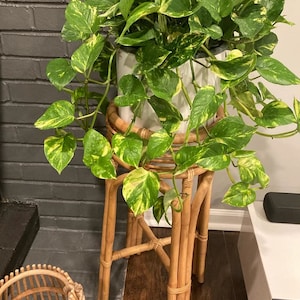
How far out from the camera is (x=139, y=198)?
3.03 feet

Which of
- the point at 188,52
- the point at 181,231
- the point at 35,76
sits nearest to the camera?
the point at 188,52

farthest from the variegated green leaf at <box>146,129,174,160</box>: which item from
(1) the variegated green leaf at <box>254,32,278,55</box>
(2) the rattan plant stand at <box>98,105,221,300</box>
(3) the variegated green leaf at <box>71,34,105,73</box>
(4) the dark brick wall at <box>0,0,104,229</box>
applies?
(4) the dark brick wall at <box>0,0,104,229</box>

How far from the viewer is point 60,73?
102 cm

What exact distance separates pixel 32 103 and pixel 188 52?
832 millimetres

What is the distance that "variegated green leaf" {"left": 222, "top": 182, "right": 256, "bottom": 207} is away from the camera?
3.56 ft

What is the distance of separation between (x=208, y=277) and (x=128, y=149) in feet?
2.90

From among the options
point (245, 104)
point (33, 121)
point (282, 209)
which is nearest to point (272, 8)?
point (245, 104)

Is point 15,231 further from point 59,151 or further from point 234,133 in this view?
point 234,133

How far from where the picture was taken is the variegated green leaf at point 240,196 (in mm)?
1086

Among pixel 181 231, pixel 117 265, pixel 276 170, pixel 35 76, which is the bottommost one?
pixel 117 265

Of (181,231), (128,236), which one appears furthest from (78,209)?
(181,231)

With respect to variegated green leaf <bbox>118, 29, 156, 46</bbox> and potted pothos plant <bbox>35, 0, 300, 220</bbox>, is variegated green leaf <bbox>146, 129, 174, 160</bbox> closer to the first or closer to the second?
potted pothos plant <bbox>35, 0, 300, 220</bbox>

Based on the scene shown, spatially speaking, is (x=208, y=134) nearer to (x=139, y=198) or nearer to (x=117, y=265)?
(x=139, y=198)

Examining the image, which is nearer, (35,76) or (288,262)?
(288,262)
